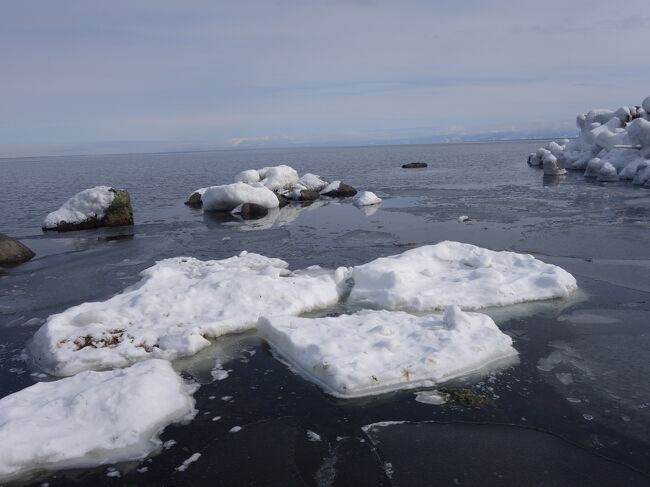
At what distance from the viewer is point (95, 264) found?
13094 mm

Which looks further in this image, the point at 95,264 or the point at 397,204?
the point at 397,204

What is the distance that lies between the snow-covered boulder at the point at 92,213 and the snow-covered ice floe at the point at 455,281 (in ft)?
42.5

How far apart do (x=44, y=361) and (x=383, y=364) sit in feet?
15.5

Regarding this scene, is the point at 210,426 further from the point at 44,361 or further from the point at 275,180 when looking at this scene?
the point at 275,180

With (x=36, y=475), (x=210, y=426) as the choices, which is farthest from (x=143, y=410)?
(x=36, y=475)

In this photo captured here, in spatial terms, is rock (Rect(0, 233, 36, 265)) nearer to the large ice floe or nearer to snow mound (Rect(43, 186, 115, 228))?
snow mound (Rect(43, 186, 115, 228))

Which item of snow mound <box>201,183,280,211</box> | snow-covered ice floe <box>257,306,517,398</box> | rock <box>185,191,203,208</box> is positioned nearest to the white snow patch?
snow-covered ice floe <box>257,306,517,398</box>

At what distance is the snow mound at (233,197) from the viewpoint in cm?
2261

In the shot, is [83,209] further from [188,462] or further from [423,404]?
[423,404]

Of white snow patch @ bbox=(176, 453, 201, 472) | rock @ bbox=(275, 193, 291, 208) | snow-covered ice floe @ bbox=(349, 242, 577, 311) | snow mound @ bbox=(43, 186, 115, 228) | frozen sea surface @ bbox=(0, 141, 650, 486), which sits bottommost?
rock @ bbox=(275, 193, 291, 208)

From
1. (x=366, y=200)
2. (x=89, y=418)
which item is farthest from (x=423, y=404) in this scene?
(x=366, y=200)

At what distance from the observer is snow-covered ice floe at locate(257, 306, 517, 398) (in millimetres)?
6043

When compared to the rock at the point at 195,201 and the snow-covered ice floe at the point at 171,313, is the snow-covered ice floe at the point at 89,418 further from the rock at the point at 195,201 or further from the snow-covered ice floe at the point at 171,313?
the rock at the point at 195,201

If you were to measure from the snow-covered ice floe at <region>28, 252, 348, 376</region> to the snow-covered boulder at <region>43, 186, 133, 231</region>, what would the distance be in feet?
31.6
